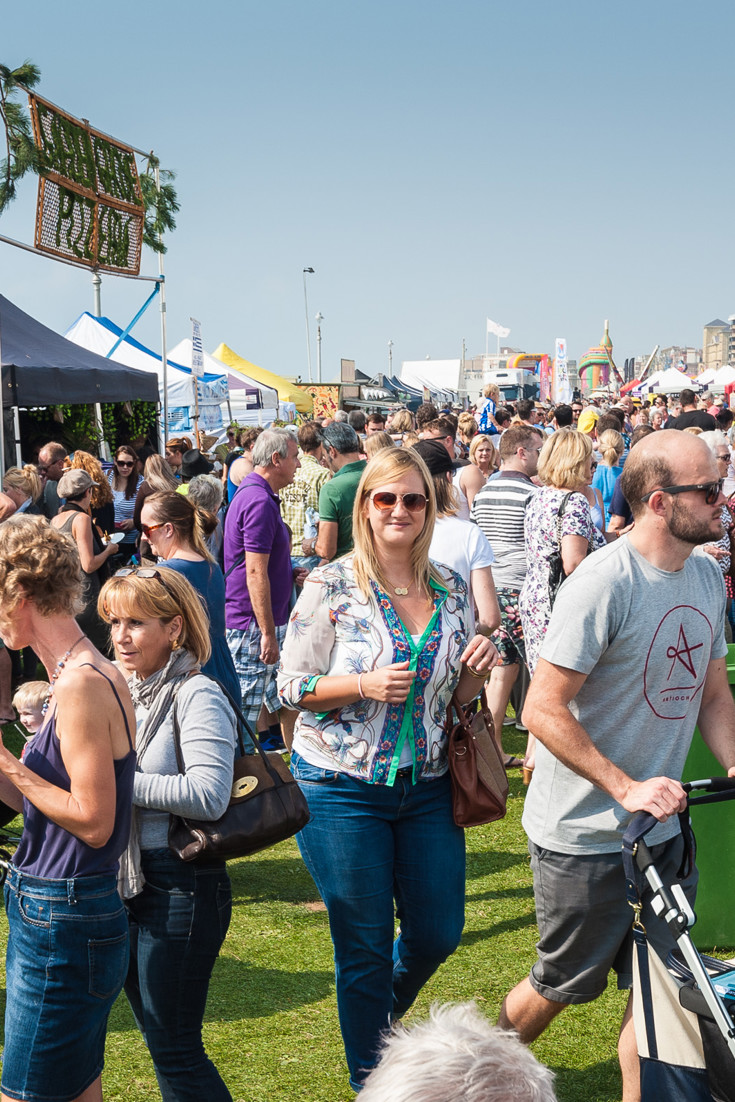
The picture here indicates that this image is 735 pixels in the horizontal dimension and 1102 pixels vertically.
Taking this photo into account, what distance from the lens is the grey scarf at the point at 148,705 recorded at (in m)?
2.56

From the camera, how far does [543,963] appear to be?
2.92 m

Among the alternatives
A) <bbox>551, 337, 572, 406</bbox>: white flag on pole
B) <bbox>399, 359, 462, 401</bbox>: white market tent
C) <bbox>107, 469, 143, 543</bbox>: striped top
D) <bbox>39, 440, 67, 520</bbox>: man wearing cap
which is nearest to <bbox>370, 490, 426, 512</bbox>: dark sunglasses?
<bbox>107, 469, 143, 543</bbox>: striped top

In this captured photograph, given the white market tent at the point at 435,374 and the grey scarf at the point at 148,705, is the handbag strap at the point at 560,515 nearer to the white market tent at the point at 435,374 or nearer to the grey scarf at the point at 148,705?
the grey scarf at the point at 148,705

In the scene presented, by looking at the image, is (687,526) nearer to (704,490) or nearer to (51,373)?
(704,490)

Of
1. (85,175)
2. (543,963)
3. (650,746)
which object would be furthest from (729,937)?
(85,175)

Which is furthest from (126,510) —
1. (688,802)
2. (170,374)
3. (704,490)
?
(170,374)

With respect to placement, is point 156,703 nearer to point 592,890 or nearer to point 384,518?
point 384,518

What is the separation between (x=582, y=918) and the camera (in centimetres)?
282

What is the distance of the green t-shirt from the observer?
607 cm

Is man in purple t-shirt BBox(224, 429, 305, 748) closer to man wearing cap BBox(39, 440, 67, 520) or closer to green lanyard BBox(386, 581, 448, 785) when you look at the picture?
green lanyard BBox(386, 581, 448, 785)

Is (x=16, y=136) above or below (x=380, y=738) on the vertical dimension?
above

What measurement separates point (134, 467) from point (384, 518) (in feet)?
24.0

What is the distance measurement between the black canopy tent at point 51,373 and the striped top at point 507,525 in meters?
6.05

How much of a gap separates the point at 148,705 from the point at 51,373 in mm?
9112
